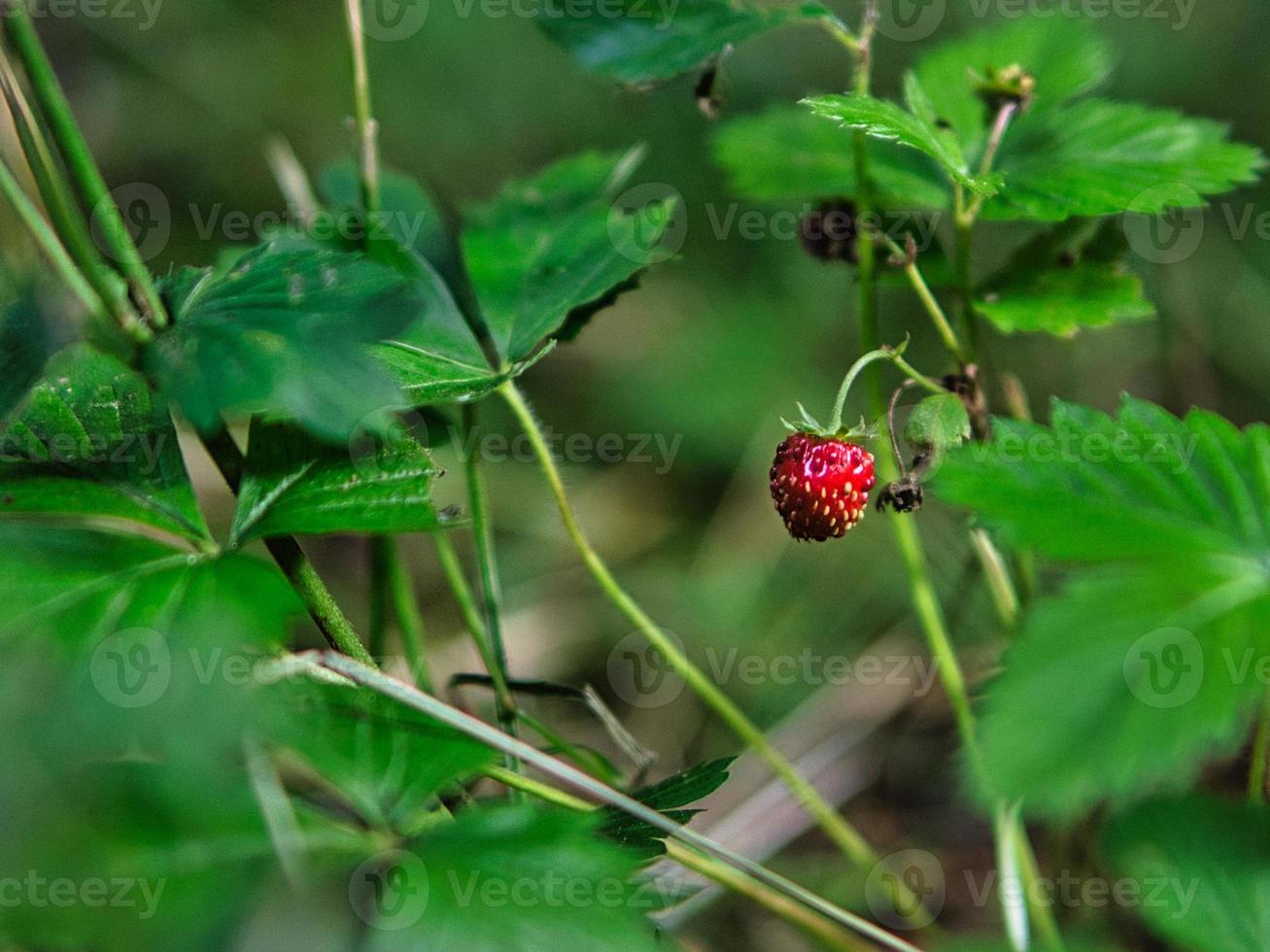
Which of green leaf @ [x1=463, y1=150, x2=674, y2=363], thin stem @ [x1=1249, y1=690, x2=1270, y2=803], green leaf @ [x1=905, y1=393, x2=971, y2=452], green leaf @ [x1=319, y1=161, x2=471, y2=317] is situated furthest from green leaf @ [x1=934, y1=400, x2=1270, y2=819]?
green leaf @ [x1=319, y1=161, x2=471, y2=317]

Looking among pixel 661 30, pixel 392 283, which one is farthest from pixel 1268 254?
pixel 392 283

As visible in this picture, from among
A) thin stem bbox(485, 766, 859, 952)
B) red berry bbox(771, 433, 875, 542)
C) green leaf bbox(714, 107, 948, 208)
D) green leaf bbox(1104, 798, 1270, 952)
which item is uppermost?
A: green leaf bbox(714, 107, 948, 208)

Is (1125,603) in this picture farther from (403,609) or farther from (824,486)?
(403,609)

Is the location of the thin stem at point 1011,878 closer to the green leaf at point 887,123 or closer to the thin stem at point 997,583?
the thin stem at point 997,583

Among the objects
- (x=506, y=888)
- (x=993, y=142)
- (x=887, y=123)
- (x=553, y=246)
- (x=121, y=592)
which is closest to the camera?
(x=506, y=888)

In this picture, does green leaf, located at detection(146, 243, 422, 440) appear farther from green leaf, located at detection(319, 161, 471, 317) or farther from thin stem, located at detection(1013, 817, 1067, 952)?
thin stem, located at detection(1013, 817, 1067, 952)

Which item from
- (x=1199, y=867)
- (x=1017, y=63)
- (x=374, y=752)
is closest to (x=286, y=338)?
(x=374, y=752)

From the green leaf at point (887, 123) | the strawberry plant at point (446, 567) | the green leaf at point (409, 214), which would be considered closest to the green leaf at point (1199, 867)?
the strawberry plant at point (446, 567)
